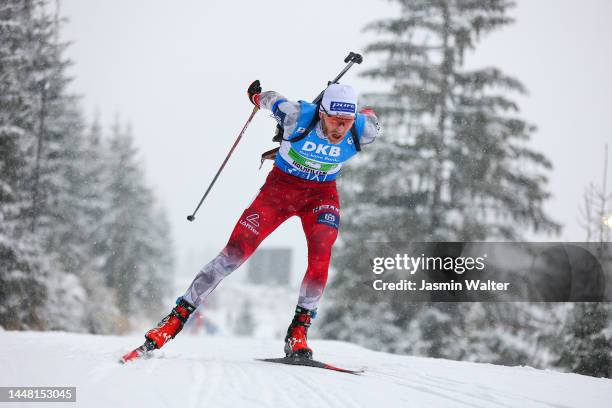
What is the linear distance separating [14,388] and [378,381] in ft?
6.65

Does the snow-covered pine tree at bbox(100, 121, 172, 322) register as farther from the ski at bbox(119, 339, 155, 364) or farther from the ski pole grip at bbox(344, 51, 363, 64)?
the ski at bbox(119, 339, 155, 364)

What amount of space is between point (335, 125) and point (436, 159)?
11.1 meters

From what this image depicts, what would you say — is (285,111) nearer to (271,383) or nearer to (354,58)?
(354,58)

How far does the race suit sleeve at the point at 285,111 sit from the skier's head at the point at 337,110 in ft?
0.69

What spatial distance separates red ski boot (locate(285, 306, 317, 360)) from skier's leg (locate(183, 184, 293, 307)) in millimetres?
656

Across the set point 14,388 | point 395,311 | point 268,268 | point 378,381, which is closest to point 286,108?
point 378,381

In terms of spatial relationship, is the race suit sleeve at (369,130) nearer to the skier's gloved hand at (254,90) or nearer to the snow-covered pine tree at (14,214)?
the skier's gloved hand at (254,90)

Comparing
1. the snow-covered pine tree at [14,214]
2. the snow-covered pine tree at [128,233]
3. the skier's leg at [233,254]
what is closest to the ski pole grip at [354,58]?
the skier's leg at [233,254]

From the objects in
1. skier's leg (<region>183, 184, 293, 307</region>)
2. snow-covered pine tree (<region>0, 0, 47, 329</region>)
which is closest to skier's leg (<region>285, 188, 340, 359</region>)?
skier's leg (<region>183, 184, 293, 307</region>)

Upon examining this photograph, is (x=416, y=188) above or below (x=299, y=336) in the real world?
above

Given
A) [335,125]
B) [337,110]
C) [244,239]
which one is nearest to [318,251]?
[244,239]

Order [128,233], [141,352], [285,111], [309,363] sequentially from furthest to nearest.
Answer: [128,233] → [285,111] → [309,363] → [141,352]

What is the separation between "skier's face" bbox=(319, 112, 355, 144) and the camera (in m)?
4.45

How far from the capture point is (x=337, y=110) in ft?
14.4
